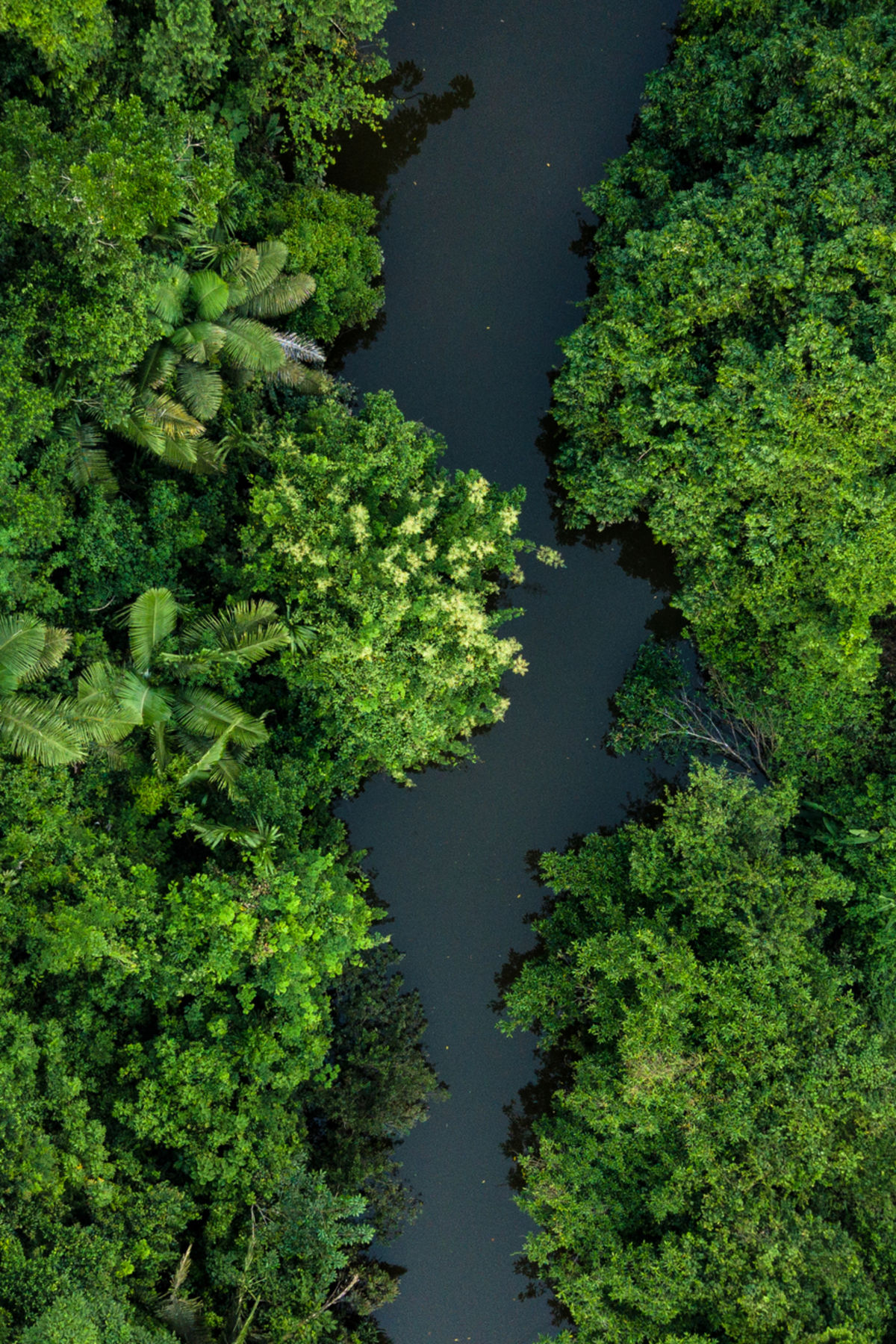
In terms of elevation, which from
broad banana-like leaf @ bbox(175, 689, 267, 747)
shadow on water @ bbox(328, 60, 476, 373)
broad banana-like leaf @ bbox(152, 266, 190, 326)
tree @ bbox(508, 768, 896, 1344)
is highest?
shadow on water @ bbox(328, 60, 476, 373)

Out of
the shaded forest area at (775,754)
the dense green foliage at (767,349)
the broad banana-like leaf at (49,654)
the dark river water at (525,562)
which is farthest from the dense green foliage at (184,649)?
the shaded forest area at (775,754)

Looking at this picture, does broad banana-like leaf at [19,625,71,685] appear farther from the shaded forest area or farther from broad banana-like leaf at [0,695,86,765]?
the shaded forest area

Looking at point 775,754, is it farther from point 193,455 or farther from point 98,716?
point 98,716

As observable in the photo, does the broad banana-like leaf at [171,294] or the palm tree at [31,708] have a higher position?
the broad banana-like leaf at [171,294]

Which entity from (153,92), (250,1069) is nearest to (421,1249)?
(250,1069)

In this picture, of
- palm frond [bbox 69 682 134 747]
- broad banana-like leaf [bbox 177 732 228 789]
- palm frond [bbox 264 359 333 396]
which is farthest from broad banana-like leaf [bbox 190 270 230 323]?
broad banana-like leaf [bbox 177 732 228 789]

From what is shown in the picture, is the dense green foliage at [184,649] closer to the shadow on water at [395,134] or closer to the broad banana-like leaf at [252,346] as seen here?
the broad banana-like leaf at [252,346]
